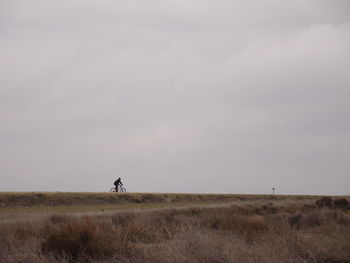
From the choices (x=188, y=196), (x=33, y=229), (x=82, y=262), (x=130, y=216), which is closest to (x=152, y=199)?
(x=188, y=196)

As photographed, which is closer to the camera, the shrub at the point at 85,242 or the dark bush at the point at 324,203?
the shrub at the point at 85,242

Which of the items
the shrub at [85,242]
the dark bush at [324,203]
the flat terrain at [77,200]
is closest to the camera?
the shrub at [85,242]

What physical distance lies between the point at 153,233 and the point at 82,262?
2957mm

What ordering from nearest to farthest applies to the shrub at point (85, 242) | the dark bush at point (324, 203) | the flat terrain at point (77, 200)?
the shrub at point (85, 242) → the dark bush at point (324, 203) → the flat terrain at point (77, 200)

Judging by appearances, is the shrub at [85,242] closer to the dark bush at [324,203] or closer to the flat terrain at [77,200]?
the flat terrain at [77,200]

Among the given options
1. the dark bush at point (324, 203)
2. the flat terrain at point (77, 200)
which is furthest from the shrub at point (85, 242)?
the dark bush at point (324, 203)

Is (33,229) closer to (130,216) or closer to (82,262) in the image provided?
(82,262)

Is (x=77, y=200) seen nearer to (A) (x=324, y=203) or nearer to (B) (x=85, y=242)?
(A) (x=324, y=203)

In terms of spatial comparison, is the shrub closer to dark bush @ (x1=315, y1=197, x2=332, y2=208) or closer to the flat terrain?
the flat terrain

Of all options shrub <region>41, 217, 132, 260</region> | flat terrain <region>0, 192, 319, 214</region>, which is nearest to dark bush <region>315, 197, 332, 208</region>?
flat terrain <region>0, 192, 319, 214</region>

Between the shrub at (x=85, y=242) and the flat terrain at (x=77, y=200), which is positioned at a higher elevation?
the shrub at (x=85, y=242)

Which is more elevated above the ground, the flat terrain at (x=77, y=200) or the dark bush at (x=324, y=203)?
the dark bush at (x=324, y=203)

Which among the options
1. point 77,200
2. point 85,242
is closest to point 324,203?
point 77,200

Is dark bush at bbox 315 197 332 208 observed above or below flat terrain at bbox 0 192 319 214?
above
